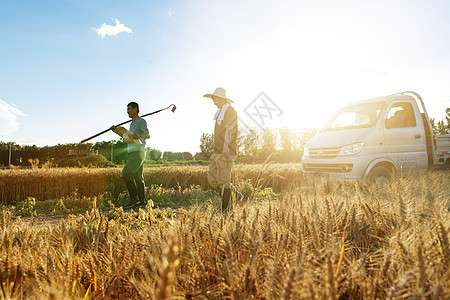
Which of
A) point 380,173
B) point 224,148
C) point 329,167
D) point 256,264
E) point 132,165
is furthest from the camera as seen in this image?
point 329,167

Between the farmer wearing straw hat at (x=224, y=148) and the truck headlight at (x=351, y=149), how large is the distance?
284 cm

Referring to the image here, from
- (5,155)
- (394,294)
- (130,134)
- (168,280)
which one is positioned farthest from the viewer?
(5,155)

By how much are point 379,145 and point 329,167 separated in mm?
1152

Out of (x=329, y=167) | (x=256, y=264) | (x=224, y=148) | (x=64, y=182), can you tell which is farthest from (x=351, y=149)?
(x=64, y=182)

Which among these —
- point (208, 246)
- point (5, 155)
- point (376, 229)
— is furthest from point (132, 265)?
point (5, 155)

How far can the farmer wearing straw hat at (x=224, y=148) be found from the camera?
4113 mm

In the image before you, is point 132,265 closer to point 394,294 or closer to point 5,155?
point 394,294

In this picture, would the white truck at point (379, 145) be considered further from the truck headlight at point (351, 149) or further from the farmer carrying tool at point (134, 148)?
the farmer carrying tool at point (134, 148)

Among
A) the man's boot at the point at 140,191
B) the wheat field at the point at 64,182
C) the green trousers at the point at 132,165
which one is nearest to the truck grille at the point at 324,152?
the wheat field at the point at 64,182

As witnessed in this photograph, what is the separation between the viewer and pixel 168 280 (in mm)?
517

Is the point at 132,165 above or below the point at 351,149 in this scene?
below

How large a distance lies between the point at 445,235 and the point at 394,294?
1.63 feet

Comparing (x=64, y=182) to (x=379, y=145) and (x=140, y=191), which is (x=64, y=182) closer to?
(x=140, y=191)

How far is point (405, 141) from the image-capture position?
604 cm
